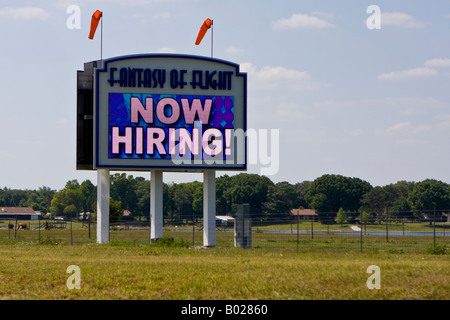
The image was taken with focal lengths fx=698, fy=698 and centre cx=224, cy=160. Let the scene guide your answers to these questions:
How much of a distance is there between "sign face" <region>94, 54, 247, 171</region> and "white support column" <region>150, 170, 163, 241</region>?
1.81 meters

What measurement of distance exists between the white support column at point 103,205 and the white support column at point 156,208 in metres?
2.81

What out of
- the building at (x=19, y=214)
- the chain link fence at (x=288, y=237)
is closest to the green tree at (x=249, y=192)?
the chain link fence at (x=288, y=237)

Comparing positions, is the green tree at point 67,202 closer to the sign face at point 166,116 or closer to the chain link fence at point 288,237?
the chain link fence at point 288,237

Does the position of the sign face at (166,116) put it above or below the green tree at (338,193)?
above

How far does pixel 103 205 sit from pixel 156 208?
3.32 metres

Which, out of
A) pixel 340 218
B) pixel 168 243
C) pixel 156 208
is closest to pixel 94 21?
pixel 156 208

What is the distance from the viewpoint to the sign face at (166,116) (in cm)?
4253

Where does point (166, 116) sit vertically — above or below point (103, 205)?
above

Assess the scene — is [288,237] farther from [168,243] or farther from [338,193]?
[338,193]

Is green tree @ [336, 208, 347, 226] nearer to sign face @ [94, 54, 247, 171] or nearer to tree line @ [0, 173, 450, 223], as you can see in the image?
sign face @ [94, 54, 247, 171]

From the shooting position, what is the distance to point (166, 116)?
141 ft
